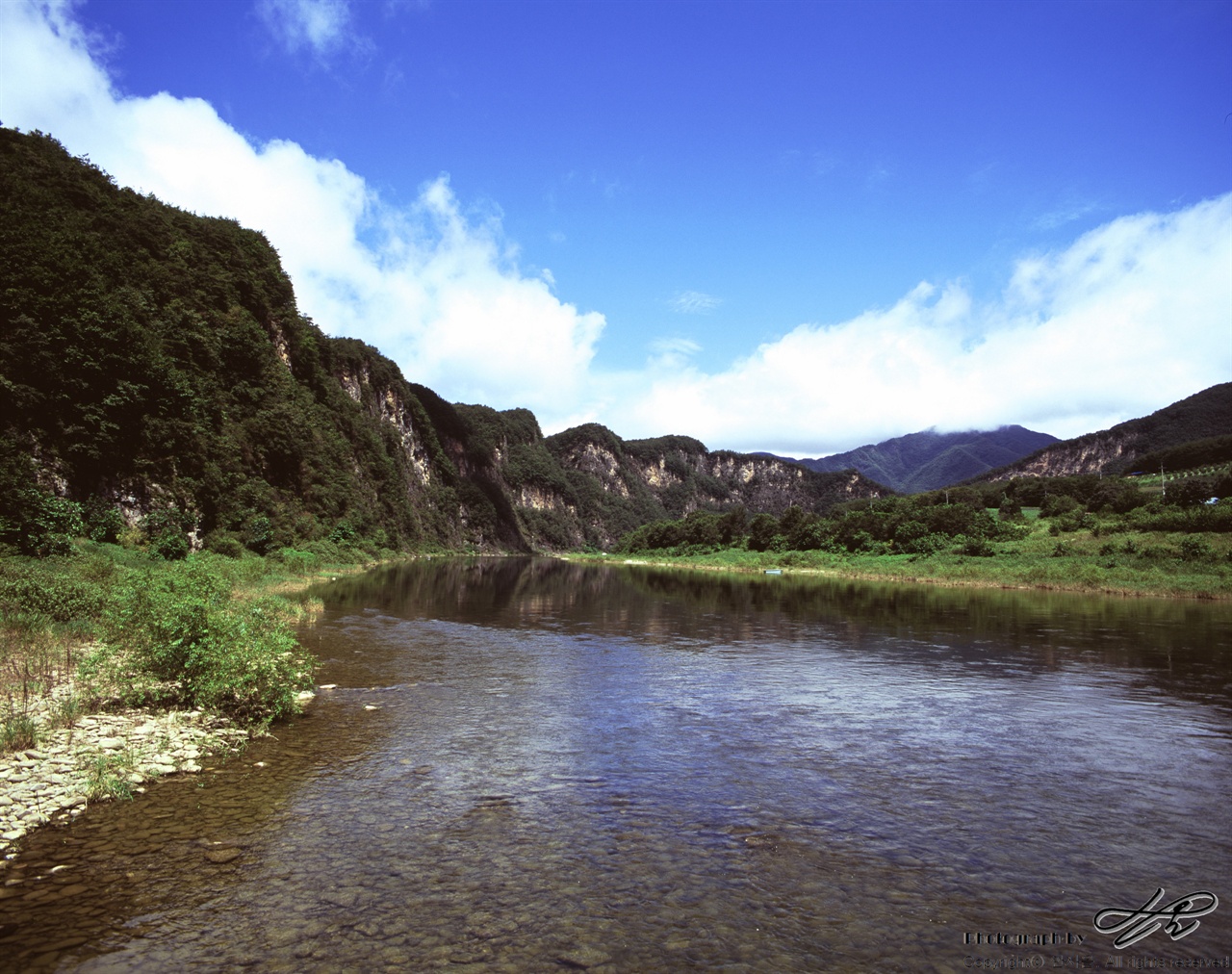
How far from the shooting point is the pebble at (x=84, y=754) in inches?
417

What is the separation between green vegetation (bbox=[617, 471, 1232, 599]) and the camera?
210 ft

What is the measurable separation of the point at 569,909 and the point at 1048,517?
10618 cm

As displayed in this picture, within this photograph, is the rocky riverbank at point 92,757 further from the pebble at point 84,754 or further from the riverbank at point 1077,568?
the riverbank at point 1077,568

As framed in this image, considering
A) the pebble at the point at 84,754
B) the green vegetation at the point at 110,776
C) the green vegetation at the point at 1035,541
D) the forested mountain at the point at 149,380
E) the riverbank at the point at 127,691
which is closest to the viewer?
the pebble at the point at 84,754

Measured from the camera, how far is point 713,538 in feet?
503

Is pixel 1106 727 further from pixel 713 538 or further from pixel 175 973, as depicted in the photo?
pixel 713 538

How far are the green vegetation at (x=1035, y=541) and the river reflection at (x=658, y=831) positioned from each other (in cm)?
4682

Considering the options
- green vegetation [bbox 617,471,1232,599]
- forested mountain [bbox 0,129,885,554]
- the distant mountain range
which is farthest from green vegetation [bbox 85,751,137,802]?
green vegetation [bbox 617,471,1232,599]

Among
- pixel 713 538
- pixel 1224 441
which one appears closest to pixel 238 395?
pixel 713 538

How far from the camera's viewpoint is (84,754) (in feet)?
41.0

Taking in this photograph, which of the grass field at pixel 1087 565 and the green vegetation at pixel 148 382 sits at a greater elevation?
the green vegetation at pixel 148 382

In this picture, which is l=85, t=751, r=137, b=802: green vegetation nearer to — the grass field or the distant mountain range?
the distant mountain range

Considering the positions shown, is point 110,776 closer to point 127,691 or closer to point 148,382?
point 127,691
